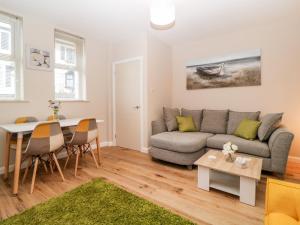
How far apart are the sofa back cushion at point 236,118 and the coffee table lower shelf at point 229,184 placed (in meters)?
1.16

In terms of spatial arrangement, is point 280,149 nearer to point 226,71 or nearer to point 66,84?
point 226,71

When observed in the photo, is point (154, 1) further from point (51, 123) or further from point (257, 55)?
point (257, 55)

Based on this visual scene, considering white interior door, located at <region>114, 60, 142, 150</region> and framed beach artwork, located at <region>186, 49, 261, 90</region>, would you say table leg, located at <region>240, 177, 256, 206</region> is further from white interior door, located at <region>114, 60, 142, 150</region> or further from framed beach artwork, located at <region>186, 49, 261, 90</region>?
white interior door, located at <region>114, 60, 142, 150</region>

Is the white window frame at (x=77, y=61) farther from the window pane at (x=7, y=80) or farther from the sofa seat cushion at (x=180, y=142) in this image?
the sofa seat cushion at (x=180, y=142)

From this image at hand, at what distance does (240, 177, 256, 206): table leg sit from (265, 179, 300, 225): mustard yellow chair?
783 mm

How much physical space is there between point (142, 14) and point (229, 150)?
7.75ft

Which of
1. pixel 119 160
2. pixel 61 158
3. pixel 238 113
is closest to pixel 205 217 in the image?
pixel 119 160

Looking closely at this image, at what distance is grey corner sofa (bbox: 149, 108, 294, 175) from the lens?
2.28 metres

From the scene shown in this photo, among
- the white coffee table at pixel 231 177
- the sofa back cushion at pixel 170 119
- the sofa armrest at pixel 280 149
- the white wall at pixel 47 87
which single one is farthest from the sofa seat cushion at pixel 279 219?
the white wall at pixel 47 87

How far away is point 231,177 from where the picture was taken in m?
2.23

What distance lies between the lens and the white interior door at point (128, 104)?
3717mm

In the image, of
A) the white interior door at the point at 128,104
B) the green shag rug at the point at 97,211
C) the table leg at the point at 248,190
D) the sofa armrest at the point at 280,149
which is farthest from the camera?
the white interior door at the point at 128,104

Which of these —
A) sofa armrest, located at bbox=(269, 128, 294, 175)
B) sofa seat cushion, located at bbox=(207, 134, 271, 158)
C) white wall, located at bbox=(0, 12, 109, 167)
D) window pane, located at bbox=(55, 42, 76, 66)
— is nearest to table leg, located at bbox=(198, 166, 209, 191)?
sofa seat cushion, located at bbox=(207, 134, 271, 158)

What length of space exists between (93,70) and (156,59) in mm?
1415
